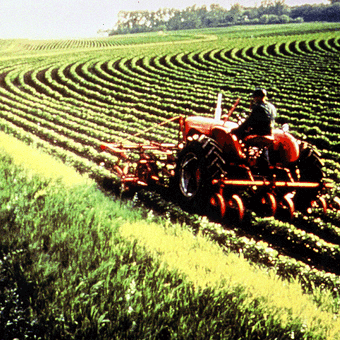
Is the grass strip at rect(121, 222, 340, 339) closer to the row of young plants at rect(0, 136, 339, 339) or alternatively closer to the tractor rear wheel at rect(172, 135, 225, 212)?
the row of young plants at rect(0, 136, 339, 339)

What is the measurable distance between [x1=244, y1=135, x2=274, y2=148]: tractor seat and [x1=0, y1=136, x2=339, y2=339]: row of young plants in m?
1.75

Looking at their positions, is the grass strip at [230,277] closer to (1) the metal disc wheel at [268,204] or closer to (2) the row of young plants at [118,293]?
(2) the row of young plants at [118,293]

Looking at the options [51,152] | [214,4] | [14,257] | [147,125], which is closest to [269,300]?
[14,257]

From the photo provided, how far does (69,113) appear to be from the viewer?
1591cm

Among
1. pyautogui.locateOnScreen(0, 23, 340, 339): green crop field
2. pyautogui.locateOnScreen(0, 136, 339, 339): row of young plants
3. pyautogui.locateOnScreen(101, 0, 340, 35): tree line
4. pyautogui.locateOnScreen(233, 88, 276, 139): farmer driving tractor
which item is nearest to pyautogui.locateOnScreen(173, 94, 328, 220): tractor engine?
pyautogui.locateOnScreen(233, 88, 276, 139): farmer driving tractor

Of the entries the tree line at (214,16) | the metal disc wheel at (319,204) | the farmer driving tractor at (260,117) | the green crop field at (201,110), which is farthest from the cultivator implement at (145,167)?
the tree line at (214,16)

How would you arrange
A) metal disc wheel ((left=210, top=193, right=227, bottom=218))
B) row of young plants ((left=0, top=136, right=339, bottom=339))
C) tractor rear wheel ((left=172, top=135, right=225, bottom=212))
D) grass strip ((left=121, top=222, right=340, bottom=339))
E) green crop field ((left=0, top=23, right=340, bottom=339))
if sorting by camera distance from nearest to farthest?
row of young plants ((left=0, top=136, right=339, bottom=339)) → grass strip ((left=121, top=222, right=340, bottom=339)) → metal disc wheel ((left=210, top=193, right=227, bottom=218)) → tractor rear wheel ((left=172, top=135, right=225, bottom=212)) → green crop field ((left=0, top=23, right=340, bottom=339))

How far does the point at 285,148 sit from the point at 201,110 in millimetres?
10956

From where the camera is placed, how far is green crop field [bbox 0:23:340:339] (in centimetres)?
504

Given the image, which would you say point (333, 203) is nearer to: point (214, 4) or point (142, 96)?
point (142, 96)

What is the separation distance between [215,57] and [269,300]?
3256 cm

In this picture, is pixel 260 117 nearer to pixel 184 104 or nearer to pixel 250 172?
pixel 250 172

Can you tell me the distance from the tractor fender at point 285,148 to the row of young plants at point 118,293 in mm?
2062

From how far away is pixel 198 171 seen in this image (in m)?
5.14
